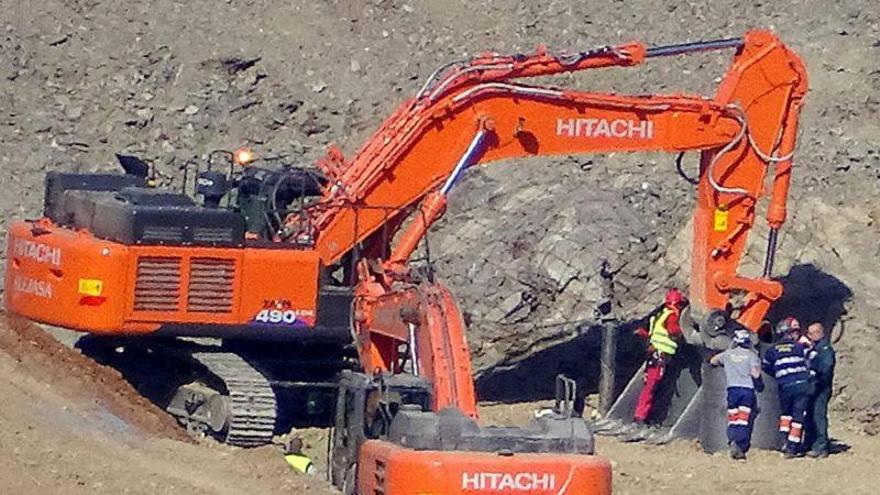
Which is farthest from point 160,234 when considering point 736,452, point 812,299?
point 812,299

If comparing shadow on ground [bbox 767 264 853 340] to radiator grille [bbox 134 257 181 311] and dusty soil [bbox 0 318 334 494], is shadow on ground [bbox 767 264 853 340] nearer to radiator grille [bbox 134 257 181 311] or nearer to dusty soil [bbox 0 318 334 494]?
dusty soil [bbox 0 318 334 494]

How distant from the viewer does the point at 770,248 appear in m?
18.4

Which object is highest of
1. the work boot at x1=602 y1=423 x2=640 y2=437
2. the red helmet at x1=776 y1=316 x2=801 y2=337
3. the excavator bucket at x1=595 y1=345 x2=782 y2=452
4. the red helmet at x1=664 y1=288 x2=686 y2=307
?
the red helmet at x1=664 y1=288 x2=686 y2=307

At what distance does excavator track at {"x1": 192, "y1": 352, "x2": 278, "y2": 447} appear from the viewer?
16422 mm

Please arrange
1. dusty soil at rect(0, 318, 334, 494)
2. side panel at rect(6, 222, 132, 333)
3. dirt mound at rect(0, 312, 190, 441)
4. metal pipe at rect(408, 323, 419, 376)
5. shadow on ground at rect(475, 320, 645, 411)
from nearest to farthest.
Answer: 1. dusty soil at rect(0, 318, 334, 494)
2. metal pipe at rect(408, 323, 419, 376)
3. side panel at rect(6, 222, 132, 333)
4. dirt mound at rect(0, 312, 190, 441)
5. shadow on ground at rect(475, 320, 645, 411)

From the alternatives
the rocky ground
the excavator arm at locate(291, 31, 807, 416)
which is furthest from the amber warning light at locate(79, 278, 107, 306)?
the rocky ground

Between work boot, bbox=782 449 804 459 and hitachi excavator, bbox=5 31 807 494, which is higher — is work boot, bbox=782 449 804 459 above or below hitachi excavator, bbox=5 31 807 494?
below

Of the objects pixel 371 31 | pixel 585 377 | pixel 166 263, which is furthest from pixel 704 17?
pixel 166 263

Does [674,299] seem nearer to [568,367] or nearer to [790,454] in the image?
[790,454]

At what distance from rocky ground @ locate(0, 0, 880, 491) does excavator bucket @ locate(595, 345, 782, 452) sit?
1.42 meters

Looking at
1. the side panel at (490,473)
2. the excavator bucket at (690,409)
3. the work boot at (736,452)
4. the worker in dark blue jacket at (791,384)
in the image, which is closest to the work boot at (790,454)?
the worker in dark blue jacket at (791,384)

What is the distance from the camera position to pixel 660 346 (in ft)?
61.6

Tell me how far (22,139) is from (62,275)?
8712mm

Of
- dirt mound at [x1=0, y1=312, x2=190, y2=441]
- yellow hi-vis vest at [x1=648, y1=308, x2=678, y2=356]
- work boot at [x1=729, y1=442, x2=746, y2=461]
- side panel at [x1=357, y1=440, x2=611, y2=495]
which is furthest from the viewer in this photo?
yellow hi-vis vest at [x1=648, y1=308, x2=678, y2=356]
